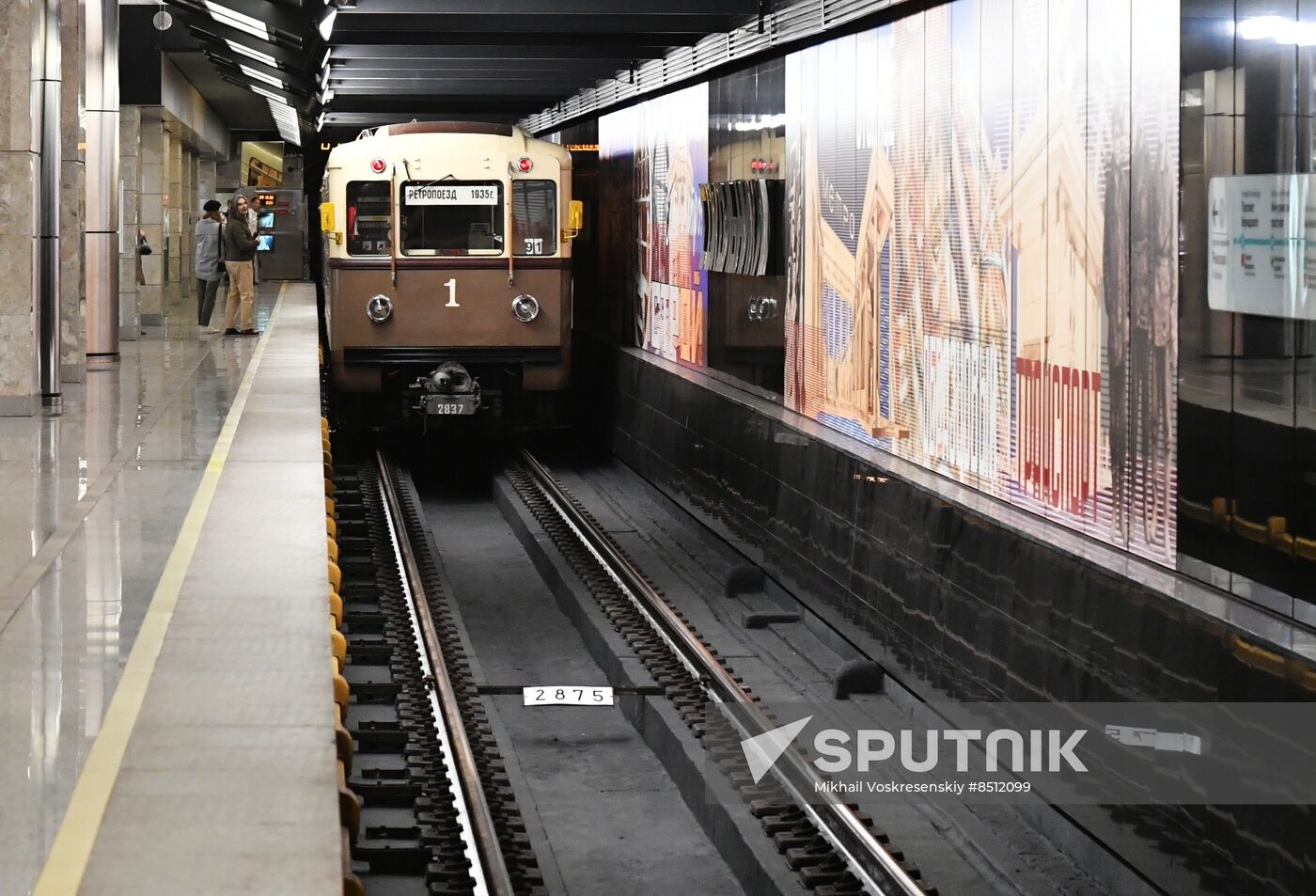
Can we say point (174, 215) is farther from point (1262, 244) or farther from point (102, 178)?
point (1262, 244)

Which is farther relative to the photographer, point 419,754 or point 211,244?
point 211,244

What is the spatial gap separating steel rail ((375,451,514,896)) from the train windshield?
473 cm

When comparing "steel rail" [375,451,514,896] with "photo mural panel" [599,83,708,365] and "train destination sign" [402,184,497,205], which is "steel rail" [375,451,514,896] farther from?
"train destination sign" [402,184,497,205]

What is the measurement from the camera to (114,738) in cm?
496

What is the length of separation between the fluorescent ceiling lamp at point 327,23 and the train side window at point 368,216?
3.55 metres

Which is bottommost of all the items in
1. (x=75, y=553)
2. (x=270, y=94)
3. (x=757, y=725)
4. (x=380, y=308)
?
(x=757, y=725)

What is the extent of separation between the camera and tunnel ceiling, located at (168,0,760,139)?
13.5 metres

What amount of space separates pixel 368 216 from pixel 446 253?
32.9 inches

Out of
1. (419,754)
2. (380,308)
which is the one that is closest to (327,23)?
(380,308)

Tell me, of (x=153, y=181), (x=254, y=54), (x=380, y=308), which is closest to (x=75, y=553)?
(x=380, y=308)

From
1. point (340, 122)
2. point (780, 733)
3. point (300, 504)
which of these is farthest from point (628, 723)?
point (340, 122)

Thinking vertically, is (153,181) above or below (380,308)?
above

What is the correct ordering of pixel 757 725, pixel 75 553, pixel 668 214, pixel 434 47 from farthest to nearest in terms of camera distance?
pixel 668 214, pixel 434 47, pixel 757 725, pixel 75 553

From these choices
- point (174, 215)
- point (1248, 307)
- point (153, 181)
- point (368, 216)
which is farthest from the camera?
point (174, 215)
